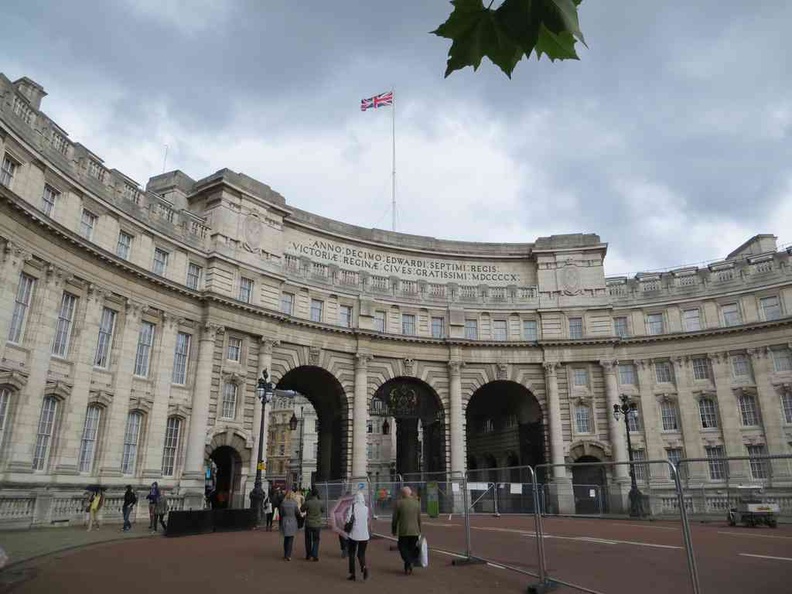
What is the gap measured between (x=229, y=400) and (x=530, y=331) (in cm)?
2305

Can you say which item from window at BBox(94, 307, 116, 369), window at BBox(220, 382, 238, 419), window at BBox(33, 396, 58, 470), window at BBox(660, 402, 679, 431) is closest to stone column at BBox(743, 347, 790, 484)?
window at BBox(660, 402, 679, 431)

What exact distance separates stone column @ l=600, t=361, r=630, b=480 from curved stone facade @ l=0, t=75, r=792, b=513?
169 millimetres

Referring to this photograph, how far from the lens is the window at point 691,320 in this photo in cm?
4412

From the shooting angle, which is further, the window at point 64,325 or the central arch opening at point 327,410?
the central arch opening at point 327,410

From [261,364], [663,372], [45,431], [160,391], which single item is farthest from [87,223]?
[663,372]

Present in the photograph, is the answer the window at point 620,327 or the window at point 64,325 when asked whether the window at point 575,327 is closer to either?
the window at point 620,327

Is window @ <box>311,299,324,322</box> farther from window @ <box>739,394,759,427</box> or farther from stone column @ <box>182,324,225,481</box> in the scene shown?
window @ <box>739,394,759,427</box>

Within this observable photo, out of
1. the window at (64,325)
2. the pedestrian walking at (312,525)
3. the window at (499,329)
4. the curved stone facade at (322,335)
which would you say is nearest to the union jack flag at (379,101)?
the curved stone facade at (322,335)

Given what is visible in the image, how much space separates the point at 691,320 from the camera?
44375 mm

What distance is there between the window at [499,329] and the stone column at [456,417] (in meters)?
3.64

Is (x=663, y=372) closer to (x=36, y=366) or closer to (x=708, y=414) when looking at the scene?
(x=708, y=414)

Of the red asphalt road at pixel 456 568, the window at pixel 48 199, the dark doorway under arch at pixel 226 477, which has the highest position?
the window at pixel 48 199

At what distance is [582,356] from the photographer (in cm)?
4484

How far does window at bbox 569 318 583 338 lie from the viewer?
45500 mm
